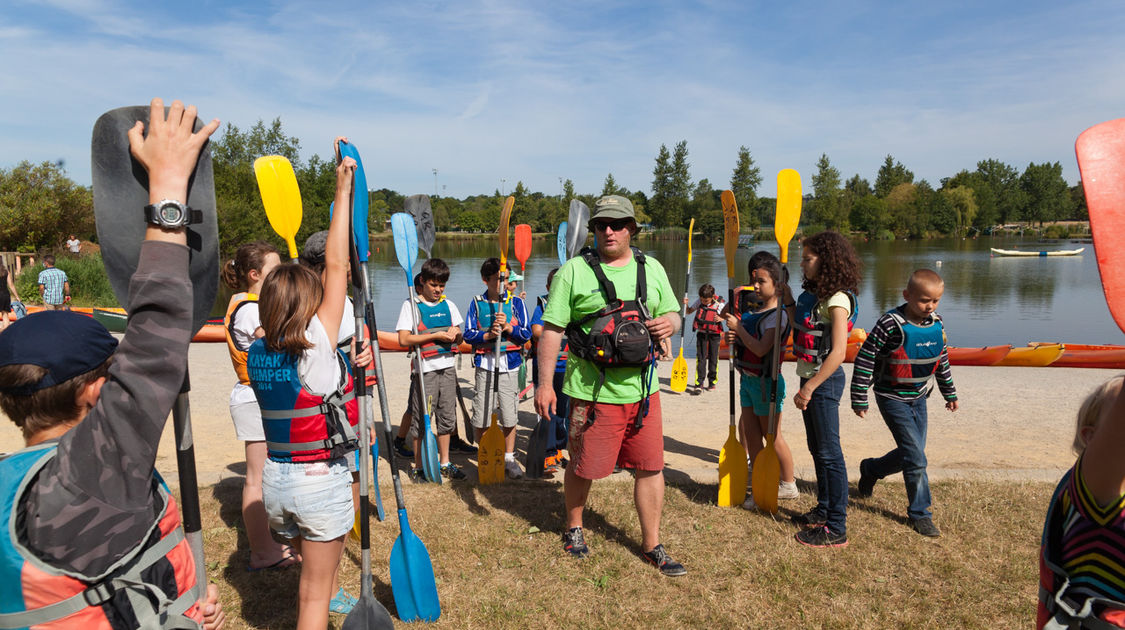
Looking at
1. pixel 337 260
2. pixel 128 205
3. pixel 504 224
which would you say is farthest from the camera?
pixel 504 224

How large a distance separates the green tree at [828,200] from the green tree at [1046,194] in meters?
33.4

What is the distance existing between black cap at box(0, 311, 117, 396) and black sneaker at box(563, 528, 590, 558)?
10.4 ft

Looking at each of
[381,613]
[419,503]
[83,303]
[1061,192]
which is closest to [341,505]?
[381,613]

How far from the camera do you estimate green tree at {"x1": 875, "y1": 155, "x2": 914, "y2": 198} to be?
102 metres

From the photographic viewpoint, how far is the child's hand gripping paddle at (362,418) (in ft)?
8.92

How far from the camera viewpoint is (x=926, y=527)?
4148 millimetres

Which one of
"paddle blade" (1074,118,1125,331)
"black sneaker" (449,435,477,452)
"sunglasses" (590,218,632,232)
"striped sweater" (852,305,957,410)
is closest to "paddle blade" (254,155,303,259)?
"sunglasses" (590,218,632,232)

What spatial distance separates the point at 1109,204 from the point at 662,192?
96.5m

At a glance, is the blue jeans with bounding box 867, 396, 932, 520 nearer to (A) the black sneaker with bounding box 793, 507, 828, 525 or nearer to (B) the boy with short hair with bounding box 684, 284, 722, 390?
(A) the black sneaker with bounding box 793, 507, 828, 525

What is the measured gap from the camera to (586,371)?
3699 mm

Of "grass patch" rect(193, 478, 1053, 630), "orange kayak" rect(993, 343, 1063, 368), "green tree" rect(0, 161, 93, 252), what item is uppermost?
"green tree" rect(0, 161, 93, 252)

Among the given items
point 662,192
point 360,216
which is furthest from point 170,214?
point 662,192

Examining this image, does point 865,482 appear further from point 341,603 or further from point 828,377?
point 341,603

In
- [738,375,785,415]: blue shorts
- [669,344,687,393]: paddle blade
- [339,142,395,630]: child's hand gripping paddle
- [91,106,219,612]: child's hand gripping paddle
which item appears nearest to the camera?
[91,106,219,612]: child's hand gripping paddle
